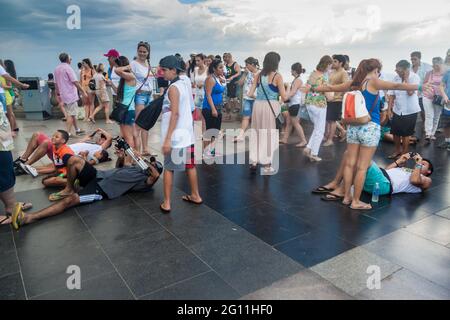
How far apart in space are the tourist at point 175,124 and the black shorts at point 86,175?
1048 millimetres

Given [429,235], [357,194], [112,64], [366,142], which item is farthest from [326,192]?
[112,64]

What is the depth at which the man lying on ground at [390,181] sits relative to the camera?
4566 millimetres

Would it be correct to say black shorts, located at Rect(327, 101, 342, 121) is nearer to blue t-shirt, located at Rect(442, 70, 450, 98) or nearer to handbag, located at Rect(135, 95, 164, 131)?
blue t-shirt, located at Rect(442, 70, 450, 98)

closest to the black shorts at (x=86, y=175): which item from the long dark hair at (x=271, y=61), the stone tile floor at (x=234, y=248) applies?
the stone tile floor at (x=234, y=248)

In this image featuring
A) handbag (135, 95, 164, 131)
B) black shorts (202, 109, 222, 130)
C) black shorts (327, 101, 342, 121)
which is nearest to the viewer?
handbag (135, 95, 164, 131)

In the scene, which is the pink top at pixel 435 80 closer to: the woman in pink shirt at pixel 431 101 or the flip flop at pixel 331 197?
the woman in pink shirt at pixel 431 101

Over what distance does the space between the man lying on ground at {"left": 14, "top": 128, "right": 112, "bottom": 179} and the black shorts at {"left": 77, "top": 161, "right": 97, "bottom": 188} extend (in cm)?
97

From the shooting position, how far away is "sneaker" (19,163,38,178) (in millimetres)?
5259

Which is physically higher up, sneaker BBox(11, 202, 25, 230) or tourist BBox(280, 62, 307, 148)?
tourist BBox(280, 62, 307, 148)

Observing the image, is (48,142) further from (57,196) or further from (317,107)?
(317,107)

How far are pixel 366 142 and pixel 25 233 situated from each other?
12.9 feet

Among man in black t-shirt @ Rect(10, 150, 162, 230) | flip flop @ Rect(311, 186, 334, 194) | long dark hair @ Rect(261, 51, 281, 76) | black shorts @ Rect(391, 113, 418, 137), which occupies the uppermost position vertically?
long dark hair @ Rect(261, 51, 281, 76)

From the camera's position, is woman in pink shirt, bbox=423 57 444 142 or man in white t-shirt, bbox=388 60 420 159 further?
woman in pink shirt, bbox=423 57 444 142

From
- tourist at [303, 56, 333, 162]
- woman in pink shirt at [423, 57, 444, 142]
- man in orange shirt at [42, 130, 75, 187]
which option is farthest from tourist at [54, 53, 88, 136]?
woman in pink shirt at [423, 57, 444, 142]
